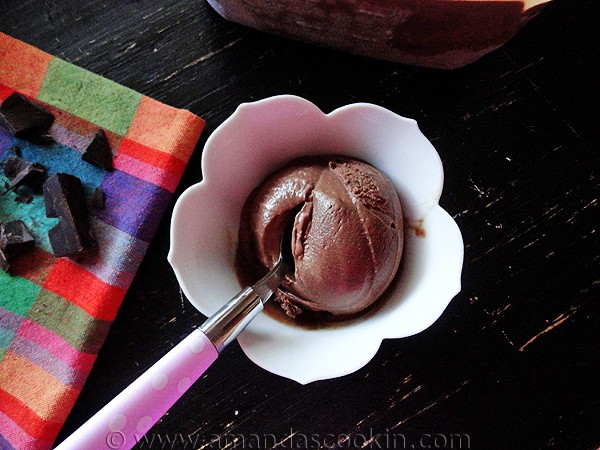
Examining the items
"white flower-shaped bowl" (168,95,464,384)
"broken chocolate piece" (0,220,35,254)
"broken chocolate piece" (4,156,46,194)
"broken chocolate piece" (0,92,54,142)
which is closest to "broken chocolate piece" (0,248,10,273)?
"broken chocolate piece" (0,220,35,254)

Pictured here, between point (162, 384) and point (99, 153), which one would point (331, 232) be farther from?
point (99, 153)

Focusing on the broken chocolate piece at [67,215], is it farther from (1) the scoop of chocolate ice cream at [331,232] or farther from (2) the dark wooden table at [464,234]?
(1) the scoop of chocolate ice cream at [331,232]

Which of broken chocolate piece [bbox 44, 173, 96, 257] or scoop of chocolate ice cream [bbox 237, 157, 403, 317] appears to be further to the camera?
broken chocolate piece [bbox 44, 173, 96, 257]

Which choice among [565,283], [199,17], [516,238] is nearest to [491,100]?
[516,238]

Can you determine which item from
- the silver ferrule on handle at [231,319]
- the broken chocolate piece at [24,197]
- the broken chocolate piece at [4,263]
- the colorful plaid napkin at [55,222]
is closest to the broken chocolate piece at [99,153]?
the colorful plaid napkin at [55,222]

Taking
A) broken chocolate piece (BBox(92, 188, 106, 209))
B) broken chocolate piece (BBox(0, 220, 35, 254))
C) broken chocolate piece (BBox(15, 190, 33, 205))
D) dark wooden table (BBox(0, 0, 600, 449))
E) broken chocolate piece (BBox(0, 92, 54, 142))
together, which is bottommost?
dark wooden table (BBox(0, 0, 600, 449))

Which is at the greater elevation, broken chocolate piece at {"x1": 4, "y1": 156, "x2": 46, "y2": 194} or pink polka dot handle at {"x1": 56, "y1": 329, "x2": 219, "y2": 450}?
broken chocolate piece at {"x1": 4, "y1": 156, "x2": 46, "y2": 194}

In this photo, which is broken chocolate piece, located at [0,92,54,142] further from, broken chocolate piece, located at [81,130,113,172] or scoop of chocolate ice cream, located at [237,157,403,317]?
scoop of chocolate ice cream, located at [237,157,403,317]
